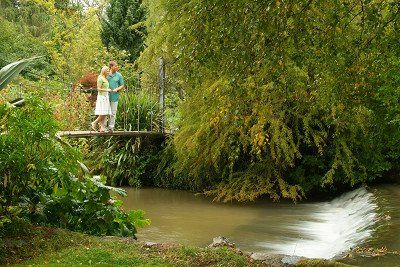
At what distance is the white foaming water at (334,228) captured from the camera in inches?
316

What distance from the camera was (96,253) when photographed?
16.0ft

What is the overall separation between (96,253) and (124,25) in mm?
18132

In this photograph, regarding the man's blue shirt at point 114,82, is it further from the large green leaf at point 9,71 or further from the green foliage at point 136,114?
the large green leaf at point 9,71

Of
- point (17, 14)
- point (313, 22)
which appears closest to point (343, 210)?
point (313, 22)

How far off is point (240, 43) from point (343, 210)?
24.7ft

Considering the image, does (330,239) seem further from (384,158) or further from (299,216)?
(384,158)

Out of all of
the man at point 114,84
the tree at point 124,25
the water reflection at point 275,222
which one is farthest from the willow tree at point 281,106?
the tree at point 124,25

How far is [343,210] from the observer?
11.1 metres

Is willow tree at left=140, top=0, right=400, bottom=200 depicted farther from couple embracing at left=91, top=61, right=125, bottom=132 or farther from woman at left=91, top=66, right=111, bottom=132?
woman at left=91, top=66, right=111, bottom=132

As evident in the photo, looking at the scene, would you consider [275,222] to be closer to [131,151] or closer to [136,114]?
[131,151]

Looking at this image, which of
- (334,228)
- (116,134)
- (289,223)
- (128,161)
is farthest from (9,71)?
(128,161)

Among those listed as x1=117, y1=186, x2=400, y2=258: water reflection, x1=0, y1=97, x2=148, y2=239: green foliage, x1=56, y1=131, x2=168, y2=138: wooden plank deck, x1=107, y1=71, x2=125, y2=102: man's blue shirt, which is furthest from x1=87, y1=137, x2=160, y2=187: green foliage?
x1=0, y1=97, x2=148, y2=239: green foliage

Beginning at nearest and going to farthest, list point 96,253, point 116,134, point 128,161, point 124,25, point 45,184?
point 96,253 → point 45,184 → point 116,134 → point 128,161 → point 124,25

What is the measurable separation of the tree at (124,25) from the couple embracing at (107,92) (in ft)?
29.4
